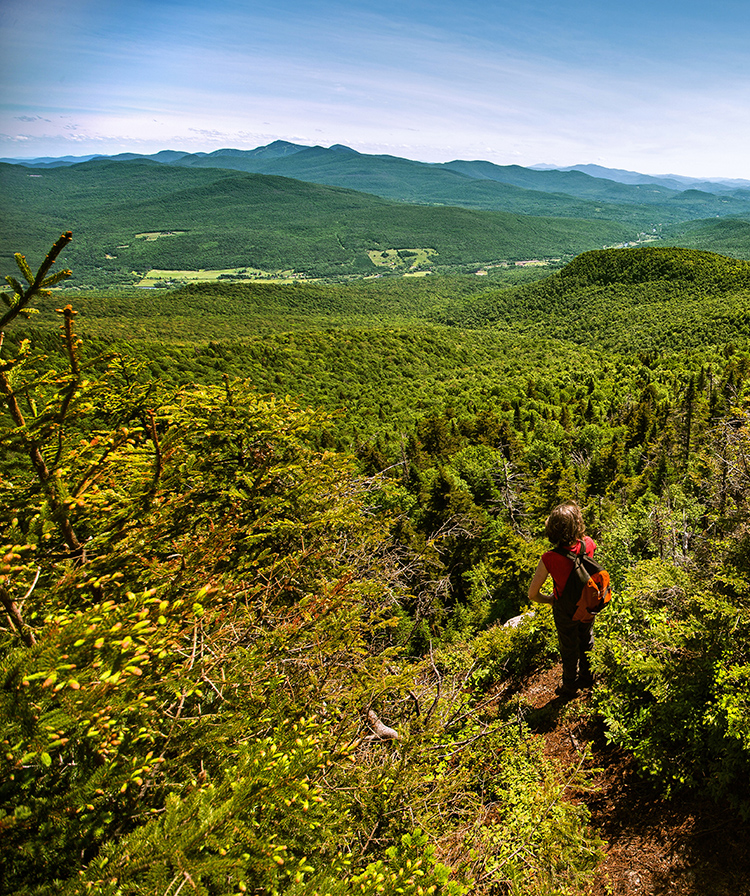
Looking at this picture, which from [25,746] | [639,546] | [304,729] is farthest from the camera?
[639,546]

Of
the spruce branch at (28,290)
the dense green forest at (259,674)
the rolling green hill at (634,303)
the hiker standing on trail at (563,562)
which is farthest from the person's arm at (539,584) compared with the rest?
the rolling green hill at (634,303)

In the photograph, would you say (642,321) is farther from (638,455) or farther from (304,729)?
(304,729)

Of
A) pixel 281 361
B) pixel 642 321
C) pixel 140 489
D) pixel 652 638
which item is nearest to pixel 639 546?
pixel 652 638

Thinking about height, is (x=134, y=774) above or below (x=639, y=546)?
above

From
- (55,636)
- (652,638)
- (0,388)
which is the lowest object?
(652,638)

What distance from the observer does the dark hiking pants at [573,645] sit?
15.6 ft

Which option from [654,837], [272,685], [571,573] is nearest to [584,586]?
[571,573]

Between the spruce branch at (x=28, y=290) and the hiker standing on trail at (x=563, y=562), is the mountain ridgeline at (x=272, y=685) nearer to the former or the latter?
the spruce branch at (x=28, y=290)

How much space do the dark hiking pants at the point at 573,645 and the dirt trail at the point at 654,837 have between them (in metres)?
0.64

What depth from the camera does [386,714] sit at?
16.7 feet

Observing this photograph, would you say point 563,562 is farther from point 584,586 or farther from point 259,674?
point 259,674

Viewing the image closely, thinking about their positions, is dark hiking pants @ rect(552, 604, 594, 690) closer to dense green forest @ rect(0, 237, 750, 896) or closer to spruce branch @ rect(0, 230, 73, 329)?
dense green forest @ rect(0, 237, 750, 896)

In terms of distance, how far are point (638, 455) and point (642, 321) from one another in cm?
7632

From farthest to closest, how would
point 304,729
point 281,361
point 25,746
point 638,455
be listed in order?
1. point 281,361
2. point 638,455
3. point 304,729
4. point 25,746
